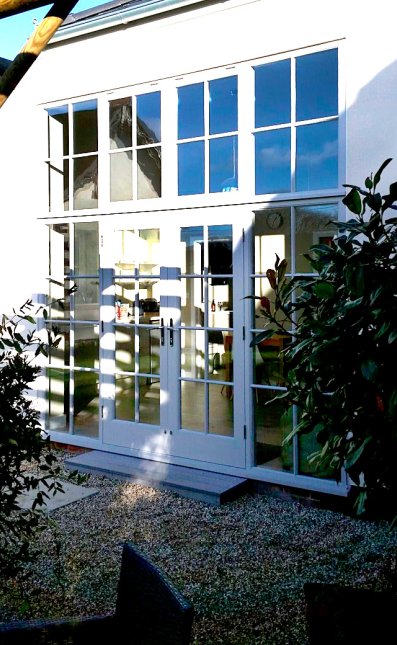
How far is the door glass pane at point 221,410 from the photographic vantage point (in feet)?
19.3

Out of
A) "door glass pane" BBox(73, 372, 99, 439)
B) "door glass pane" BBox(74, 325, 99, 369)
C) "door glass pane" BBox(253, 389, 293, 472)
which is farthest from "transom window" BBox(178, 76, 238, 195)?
"door glass pane" BBox(73, 372, 99, 439)

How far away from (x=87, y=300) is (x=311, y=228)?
2700 millimetres

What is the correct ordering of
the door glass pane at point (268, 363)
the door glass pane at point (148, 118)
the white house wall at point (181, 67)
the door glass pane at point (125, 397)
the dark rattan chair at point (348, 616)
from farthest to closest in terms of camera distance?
the door glass pane at point (125, 397) → the door glass pane at point (148, 118) → the door glass pane at point (268, 363) → the white house wall at point (181, 67) → the dark rattan chair at point (348, 616)

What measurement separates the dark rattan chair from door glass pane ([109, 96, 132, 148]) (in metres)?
4.96

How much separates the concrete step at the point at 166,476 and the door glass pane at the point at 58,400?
69cm

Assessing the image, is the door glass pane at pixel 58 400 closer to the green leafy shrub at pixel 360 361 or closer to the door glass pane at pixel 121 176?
the door glass pane at pixel 121 176

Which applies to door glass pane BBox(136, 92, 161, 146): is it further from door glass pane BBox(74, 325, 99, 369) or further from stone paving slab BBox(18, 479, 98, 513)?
stone paving slab BBox(18, 479, 98, 513)

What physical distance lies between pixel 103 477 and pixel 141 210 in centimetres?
259

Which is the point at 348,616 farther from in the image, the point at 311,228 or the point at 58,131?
the point at 58,131

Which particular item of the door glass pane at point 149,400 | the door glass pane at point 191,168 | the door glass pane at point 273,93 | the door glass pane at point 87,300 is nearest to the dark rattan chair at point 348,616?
the door glass pane at point 149,400

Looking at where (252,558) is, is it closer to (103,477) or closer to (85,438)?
(103,477)

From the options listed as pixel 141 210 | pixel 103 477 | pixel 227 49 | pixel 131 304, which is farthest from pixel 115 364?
pixel 227 49

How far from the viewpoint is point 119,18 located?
6281 millimetres

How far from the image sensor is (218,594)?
12.5 ft
